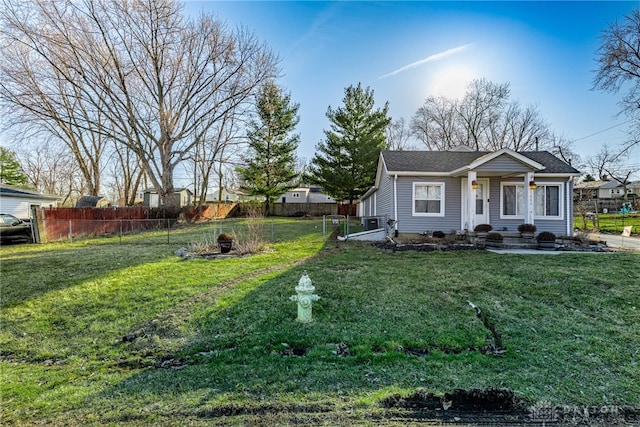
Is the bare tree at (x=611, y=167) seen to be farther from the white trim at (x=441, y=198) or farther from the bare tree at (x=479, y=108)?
the white trim at (x=441, y=198)

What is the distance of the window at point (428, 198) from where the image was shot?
12.4 metres

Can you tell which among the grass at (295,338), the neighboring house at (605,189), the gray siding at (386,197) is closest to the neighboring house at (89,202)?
the grass at (295,338)

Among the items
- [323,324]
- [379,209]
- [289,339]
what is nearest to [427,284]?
[323,324]

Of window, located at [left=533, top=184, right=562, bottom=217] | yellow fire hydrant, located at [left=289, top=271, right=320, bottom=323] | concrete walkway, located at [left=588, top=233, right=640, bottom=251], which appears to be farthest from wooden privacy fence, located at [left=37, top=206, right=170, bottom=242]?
concrete walkway, located at [left=588, top=233, right=640, bottom=251]

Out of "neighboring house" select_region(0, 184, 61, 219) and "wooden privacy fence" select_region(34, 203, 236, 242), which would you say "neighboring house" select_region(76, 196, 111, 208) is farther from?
"wooden privacy fence" select_region(34, 203, 236, 242)

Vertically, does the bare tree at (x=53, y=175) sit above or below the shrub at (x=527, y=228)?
above

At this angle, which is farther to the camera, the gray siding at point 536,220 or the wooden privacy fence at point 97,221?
the wooden privacy fence at point 97,221

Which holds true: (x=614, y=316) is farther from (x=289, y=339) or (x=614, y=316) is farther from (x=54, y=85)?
(x=54, y=85)

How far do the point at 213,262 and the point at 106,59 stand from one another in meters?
17.1

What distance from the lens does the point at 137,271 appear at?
738 cm

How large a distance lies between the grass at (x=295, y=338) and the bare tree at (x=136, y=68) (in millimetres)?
15064

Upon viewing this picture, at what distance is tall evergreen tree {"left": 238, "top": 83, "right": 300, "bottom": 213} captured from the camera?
27.5 metres

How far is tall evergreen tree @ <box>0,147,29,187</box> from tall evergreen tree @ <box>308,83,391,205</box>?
95.8 ft

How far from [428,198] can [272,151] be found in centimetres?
1862
